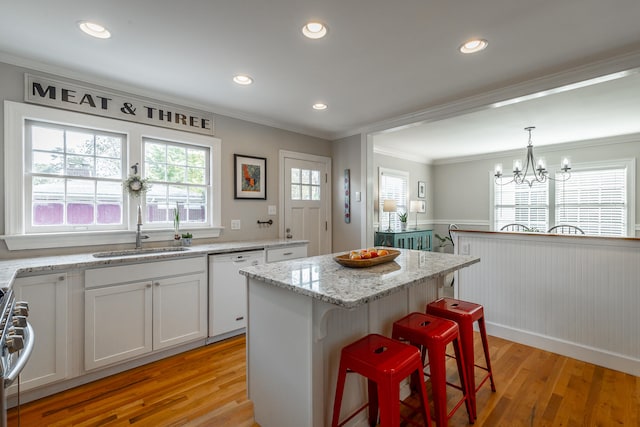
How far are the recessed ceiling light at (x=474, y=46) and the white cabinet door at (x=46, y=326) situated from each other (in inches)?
127

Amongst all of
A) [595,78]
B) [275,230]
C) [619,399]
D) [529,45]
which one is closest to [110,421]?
[275,230]

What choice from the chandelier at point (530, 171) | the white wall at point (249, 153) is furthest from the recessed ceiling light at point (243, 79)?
the chandelier at point (530, 171)

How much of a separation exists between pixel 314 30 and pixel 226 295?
2371 millimetres

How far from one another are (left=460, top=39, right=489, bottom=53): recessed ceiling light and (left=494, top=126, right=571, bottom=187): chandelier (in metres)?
2.63

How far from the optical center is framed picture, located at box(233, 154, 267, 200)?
351cm

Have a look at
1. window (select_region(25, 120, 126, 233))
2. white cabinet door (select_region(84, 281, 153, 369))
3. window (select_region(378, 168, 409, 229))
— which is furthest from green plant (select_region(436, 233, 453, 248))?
window (select_region(25, 120, 126, 233))

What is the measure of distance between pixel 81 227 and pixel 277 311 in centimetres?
213

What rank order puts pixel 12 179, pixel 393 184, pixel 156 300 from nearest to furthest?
pixel 12 179, pixel 156 300, pixel 393 184

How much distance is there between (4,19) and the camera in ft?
5.88

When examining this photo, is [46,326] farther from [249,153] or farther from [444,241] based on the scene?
[444,241]

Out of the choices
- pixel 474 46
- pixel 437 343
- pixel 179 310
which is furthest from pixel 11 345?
pixel 474 46

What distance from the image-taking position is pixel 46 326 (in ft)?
6.54

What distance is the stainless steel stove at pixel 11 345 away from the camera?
31.4 inches

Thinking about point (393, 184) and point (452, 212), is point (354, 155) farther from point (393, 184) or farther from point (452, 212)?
point (452, 212)
